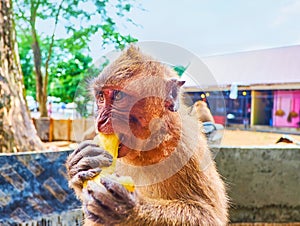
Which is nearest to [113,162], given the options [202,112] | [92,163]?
[92,163]

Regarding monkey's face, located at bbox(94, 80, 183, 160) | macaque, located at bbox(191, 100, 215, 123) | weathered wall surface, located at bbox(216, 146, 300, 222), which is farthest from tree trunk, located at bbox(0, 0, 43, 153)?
monkey's face, located at bbox(94, 80, 183, 160)

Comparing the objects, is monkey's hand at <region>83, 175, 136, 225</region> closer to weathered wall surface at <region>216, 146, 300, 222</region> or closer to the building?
the building

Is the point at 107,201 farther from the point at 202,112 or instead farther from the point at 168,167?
the point at 202,112

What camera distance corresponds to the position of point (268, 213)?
1479 millimetres

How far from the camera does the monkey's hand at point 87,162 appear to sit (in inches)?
16.4

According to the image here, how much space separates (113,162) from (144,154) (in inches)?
1.9

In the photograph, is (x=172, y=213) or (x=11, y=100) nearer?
(x=172, y=213)

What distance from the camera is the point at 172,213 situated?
1.52ft

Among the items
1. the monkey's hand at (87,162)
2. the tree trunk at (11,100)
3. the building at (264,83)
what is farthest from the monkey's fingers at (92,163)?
the tree trunk at (11,100)

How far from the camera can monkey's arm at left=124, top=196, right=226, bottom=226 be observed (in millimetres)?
434

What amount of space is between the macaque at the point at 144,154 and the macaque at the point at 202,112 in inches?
1.6

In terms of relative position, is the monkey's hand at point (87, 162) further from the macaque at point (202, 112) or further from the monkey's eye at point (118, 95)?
the macaque at point (202, 112)

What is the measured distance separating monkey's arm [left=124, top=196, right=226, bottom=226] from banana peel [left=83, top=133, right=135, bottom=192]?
0.13 feet

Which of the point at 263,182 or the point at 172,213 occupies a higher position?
the point at 172,213
